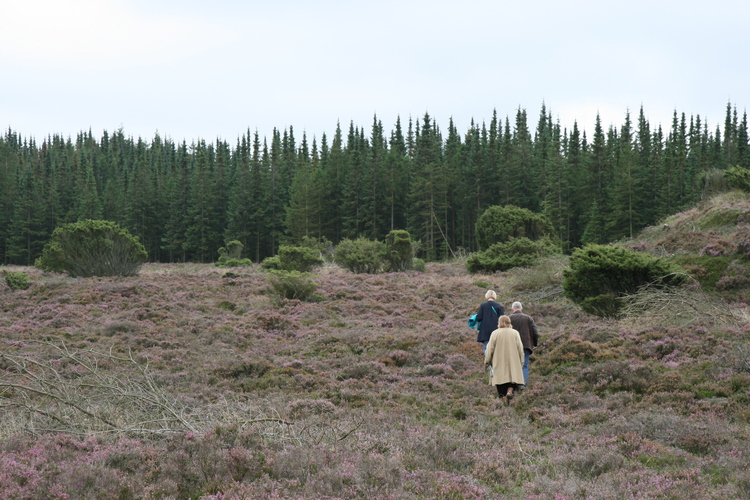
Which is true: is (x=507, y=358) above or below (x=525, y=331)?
below

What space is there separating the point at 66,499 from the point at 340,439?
280 cm

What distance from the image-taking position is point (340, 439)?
6.18 meters

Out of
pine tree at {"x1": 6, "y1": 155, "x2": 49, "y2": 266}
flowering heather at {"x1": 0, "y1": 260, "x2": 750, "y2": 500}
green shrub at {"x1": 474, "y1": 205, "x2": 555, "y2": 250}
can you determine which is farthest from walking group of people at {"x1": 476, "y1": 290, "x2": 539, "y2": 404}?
pine tree at {"x1": 6, "y1": 155, "x2": 49, "y2": 266}

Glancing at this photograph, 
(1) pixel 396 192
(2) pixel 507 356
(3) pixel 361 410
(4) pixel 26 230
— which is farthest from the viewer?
(4) pixel 26 230

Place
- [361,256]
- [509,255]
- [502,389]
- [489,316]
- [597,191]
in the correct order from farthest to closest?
[597,191] → [361,256] → [509,255] → [489,316] → [502,389]

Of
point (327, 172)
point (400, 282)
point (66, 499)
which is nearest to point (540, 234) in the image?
point (400, 282)

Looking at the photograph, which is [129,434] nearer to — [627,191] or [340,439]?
[340,439]

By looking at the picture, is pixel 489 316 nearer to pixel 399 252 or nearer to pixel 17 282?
pixel 17 282

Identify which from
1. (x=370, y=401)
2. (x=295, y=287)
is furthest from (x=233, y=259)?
(x=370, y=401)

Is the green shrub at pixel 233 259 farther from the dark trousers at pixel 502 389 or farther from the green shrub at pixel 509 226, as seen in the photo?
the dark trousers at pixel 502 389

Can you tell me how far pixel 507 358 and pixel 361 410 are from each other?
2.60 meters

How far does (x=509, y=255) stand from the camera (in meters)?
30.1

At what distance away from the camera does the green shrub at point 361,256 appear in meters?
30.3

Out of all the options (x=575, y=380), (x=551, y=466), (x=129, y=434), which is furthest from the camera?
(x=575, y=380)
